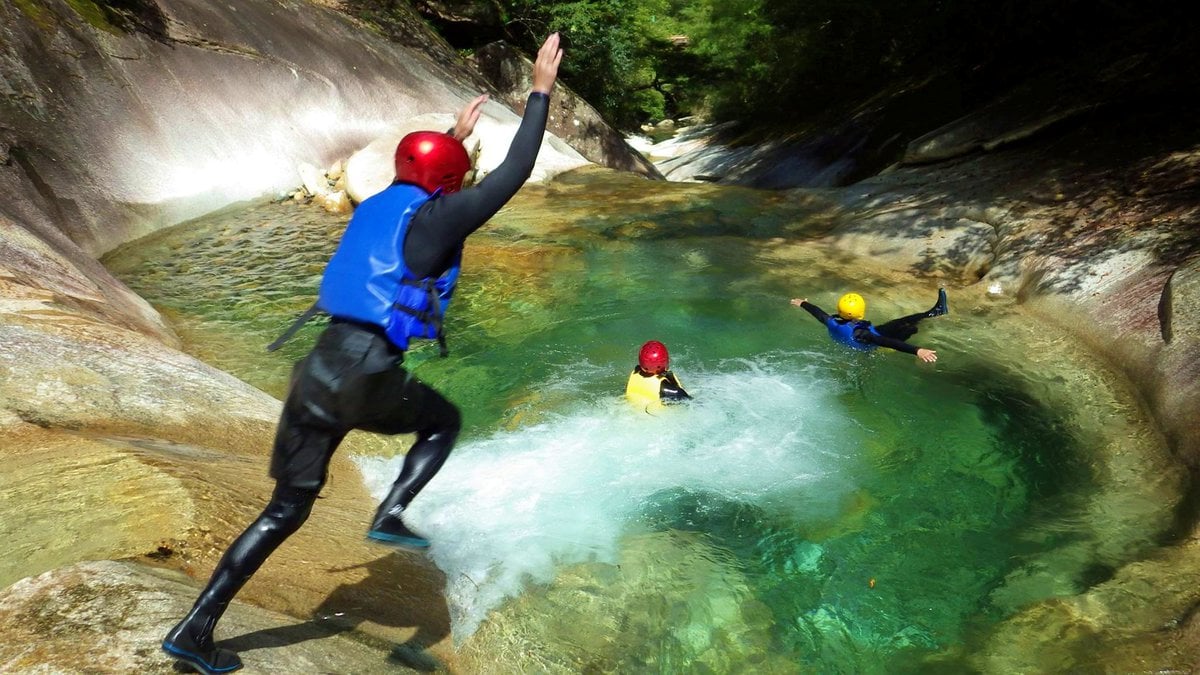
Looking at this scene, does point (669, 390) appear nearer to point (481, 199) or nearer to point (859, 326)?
point (859, 326)

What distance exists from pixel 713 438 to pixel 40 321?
4.82m

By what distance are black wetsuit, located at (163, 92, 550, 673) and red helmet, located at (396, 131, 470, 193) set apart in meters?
0.13

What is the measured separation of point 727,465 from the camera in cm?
645

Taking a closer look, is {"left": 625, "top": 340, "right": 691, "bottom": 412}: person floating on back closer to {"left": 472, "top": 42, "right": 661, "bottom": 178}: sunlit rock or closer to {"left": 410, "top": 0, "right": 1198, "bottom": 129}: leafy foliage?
{"left": 410, "top": 0, "right": 1198, "bottom": 129}: leafy foliage

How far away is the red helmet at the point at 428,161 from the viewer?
324cm

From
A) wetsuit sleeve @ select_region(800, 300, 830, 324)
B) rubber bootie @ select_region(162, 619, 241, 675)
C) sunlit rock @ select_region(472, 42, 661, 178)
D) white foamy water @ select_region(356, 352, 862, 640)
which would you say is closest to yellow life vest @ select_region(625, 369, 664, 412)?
white foamy water @ select_region(356, 352, 862, 640)

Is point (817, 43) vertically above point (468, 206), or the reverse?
point (817, 43)

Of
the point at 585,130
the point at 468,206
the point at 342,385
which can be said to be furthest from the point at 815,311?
the point at 585,130

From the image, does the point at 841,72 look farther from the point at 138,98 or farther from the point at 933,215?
the point at 138,98

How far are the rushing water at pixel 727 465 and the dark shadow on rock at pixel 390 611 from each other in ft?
0.66

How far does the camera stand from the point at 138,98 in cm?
1299

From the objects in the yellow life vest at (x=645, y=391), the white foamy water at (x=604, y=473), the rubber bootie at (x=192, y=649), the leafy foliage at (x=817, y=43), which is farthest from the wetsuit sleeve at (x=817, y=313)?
the leafy foliage at (x=817, y=43)

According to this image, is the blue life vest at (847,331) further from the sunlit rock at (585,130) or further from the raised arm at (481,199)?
the sunlit rock at (585,130)

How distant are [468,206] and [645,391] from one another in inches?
162
